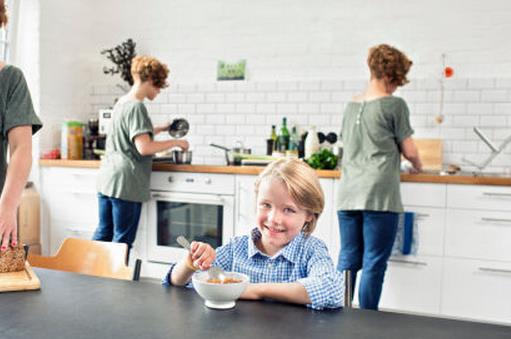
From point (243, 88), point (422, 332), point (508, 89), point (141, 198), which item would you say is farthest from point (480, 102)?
point (422, 332)

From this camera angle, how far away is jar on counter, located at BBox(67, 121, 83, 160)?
14.2 feet

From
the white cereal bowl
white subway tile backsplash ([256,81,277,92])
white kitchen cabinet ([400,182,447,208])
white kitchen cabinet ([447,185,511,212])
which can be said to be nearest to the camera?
the white cereal bowl

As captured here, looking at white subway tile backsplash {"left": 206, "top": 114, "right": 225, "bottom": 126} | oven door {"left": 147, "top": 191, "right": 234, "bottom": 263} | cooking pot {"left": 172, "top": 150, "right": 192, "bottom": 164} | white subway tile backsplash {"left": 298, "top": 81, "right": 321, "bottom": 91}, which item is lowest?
oven door {"left": 147, "top": 191, "right": 234, "bottom": 263}

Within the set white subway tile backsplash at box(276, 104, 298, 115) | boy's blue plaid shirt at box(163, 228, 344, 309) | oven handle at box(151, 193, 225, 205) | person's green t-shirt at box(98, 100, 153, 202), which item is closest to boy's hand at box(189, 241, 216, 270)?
boy's blue plaid shirt at box(163, 228, 344, 309)

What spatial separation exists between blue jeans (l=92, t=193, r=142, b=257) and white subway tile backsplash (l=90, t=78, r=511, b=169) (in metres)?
1.12

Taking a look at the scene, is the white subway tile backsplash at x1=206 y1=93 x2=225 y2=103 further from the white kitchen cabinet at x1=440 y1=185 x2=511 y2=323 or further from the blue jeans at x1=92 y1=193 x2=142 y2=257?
the white kitchen cabinet at x1=440 y1=185 x2=511 y2=323

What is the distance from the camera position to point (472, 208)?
124 inches

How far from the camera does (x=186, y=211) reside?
3.80m

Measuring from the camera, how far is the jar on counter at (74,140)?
14.2ft

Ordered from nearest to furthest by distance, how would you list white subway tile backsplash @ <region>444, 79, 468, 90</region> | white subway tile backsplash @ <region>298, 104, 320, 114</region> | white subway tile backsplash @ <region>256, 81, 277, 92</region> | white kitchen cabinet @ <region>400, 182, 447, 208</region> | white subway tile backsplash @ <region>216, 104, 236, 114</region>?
white kitchen cabinet @ <region>400, 182, 447, 208</region> → white subway tile backsplash @ <region>444, 79, 468, 90</region> → white subway tile backsplash @ <region>298, 104, 320, 114</region> → white subway tile backsplash @ <region>256, 81, 277, 92</region> → white subway tile backsplash @ <region>216, 104, 236, 114</region>

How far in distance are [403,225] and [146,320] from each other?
2436 millimetres

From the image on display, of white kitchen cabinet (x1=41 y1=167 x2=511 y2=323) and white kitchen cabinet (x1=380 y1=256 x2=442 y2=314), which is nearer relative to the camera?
white kitchen cabinet (x1=41 y1=167 x2=511 y2=323)

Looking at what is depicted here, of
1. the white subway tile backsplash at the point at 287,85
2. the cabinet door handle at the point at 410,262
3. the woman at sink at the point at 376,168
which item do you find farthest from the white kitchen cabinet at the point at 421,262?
the white subway tile backsplash at the point at 287,85

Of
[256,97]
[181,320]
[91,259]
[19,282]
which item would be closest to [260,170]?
[256,97]
